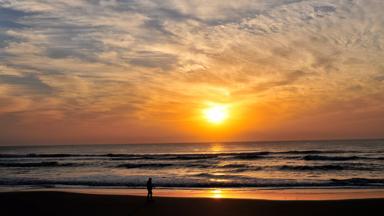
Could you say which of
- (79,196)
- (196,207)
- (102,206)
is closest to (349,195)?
(196,207)

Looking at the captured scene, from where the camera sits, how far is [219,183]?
24.9 meters

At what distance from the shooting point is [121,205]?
1521 cm

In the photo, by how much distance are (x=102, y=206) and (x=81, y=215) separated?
4.58ft

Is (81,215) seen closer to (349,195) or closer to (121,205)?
(121,205)

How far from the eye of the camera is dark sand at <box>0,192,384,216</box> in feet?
45.1

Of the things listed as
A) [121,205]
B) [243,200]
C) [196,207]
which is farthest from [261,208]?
[121,205]

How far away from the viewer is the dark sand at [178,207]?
Answer: 45.1ft

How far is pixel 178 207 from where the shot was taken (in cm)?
1472

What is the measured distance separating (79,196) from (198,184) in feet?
30.6

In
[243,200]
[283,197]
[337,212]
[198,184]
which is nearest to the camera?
[337,212]

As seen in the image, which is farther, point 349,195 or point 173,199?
point 349,195

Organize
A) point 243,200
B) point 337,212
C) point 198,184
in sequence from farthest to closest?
point 198,184, point 243,200, point 337,212

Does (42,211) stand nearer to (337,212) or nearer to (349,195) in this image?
(337,212)

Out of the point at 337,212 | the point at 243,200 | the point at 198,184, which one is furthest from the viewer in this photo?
the point at 198,184
